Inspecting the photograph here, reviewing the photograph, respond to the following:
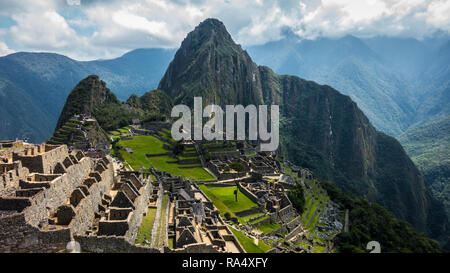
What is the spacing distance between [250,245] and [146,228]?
11781 millimetres

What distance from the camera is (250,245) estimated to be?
2848 centimetres

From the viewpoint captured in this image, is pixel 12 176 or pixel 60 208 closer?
pixel 60 208

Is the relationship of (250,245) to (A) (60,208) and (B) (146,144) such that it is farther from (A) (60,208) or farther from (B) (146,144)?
(B) (146,144)

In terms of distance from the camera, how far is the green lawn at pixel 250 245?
2776 cm

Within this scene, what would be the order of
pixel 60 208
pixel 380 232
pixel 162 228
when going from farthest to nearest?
pixel 380 232, pixel 162 228, pixel 60 208

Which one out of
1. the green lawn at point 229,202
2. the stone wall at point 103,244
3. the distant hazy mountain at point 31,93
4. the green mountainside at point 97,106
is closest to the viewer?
the stone wall at point 103,244

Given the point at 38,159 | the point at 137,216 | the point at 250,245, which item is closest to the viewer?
the point at 137,216


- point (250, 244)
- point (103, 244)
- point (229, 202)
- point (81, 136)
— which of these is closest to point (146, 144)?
point (81, 136)

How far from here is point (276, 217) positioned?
41.7 metres

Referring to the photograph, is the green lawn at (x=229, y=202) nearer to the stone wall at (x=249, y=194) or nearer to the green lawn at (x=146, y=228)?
the stone wall at (x=249, y=194)

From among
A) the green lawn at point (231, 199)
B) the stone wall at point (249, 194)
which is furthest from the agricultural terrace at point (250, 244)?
the stone wall at point (249, 194)

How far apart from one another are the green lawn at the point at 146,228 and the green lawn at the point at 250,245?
9.54 m
